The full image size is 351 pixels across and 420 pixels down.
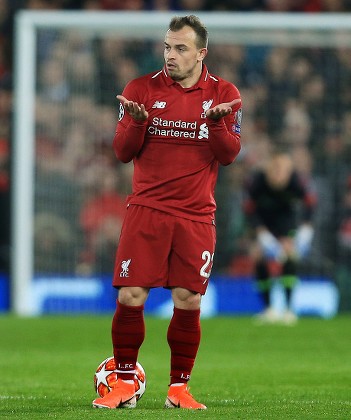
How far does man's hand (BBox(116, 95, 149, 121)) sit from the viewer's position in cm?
634

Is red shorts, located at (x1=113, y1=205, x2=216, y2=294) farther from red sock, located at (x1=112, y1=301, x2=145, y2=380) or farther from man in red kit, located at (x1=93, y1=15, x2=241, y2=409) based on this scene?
red sock, located at (x1=112, y1=301, x2=145, y2=380)

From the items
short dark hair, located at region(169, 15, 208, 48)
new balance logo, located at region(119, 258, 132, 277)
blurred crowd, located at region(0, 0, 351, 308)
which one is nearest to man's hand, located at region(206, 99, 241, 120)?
short dark hair, located at region(169, 15, 208, 48)

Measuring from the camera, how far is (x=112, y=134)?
641 inches

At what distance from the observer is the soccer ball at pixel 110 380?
265 inches

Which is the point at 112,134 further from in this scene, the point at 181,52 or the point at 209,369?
the point at 181,52

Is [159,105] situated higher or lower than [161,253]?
higher

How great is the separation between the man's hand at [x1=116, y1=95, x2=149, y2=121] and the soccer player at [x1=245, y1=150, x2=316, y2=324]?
28.8 feet

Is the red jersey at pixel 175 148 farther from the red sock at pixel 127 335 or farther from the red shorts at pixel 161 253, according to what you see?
the red sock at pixel 127 335

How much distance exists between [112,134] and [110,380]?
9651mm

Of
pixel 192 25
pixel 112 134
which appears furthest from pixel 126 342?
pixel 112 134

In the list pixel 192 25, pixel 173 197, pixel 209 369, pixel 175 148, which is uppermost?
pixel 192 25

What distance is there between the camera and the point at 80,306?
1622cm

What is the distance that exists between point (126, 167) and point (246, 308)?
2414 millimetres

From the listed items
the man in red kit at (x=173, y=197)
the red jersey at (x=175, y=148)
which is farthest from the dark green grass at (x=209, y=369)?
A: the red jersey at (x=175, y=148)
